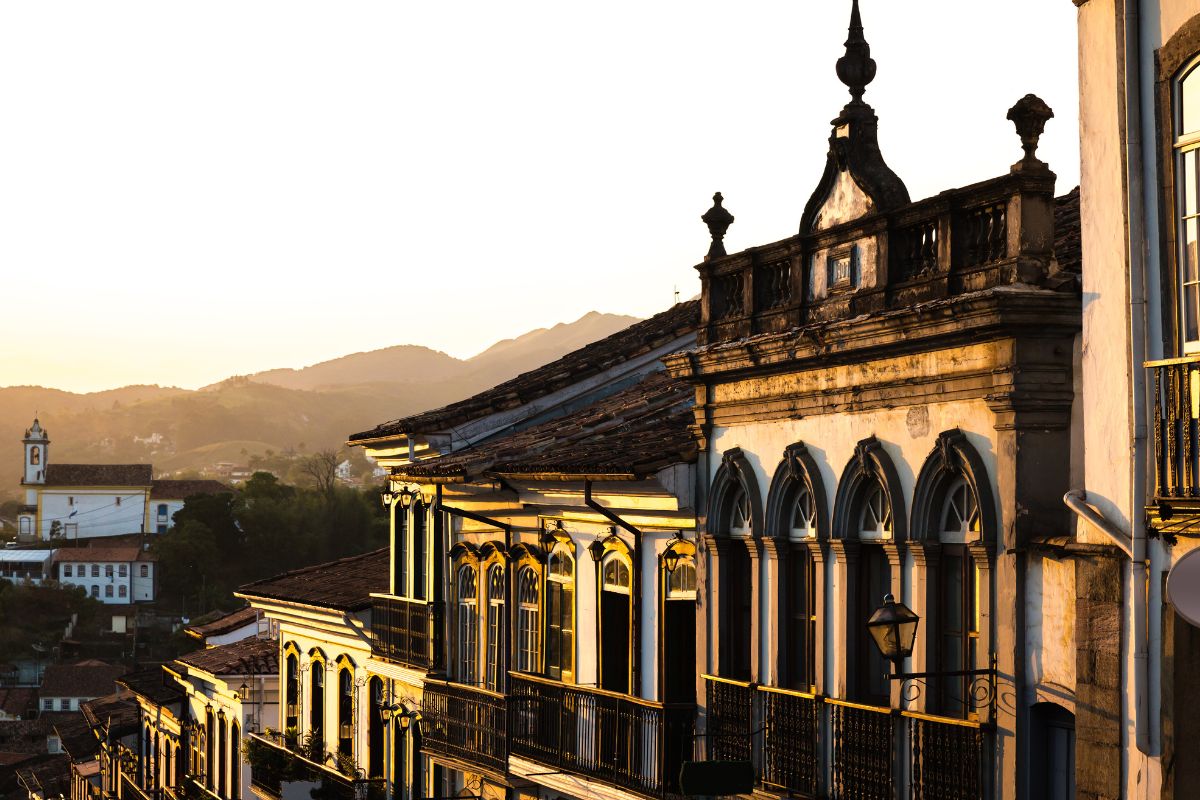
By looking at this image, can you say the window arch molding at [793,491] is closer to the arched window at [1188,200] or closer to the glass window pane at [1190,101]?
the arched window at [1188,200]

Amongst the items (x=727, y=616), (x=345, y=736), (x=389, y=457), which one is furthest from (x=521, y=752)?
(x=345, y=736)

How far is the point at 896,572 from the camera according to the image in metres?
14.9

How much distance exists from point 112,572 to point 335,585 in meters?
142

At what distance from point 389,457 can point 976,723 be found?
17.4 metres

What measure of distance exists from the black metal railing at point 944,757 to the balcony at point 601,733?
15.7 ft

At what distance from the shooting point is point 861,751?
50.5ft

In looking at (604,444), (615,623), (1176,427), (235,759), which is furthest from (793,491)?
(235,759)

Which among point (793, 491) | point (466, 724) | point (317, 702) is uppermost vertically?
point (793, 491)

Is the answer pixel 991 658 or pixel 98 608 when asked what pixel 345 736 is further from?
pixel 98 608

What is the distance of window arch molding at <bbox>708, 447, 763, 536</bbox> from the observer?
17641 mm

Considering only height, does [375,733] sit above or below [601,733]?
below

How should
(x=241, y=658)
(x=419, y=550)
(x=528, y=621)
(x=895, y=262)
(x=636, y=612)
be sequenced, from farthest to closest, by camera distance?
(x=241, y=658), (x=419, y=550), (x=528, y=621), (x=636, y=612), (x=895, y=262)

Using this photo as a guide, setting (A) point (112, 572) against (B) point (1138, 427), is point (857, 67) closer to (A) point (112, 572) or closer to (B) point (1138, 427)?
(B) point (1138, 427)

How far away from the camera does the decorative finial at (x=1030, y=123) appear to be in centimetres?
1330
